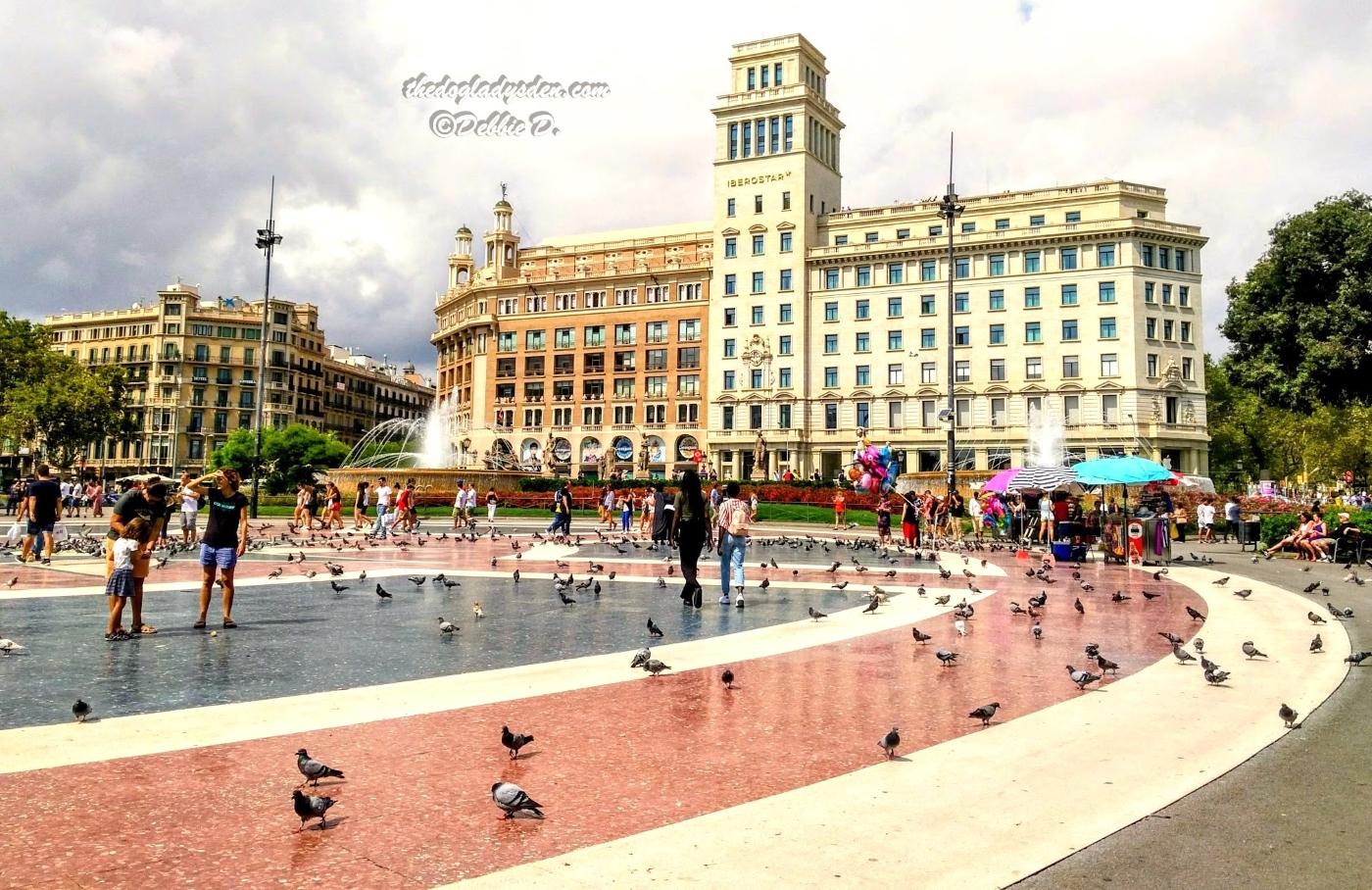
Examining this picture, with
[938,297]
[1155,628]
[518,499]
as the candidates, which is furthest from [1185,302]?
[1155,628]

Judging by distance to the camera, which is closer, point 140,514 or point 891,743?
point 891,743

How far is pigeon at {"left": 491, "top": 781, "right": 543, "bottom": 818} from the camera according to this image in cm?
450

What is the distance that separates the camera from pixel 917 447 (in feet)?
240

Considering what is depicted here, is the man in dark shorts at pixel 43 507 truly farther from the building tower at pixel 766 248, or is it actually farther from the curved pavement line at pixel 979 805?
the building tower at pixel 766 248

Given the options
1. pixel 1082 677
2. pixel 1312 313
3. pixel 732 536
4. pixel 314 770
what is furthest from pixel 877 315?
pixel 314 770

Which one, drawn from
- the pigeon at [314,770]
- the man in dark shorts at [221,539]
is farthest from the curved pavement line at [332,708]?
the man in dark shorts at [221,539]

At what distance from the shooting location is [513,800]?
4500 mm

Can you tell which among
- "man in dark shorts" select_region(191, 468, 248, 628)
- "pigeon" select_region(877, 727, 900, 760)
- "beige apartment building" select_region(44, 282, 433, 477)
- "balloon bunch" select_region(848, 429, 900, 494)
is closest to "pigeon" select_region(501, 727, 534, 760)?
"pigeon" select_region(877, 727, 900, 760)

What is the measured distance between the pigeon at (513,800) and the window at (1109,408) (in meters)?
71.3

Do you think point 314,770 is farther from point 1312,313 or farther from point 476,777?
point 1312,313

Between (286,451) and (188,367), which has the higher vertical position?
(188,367)

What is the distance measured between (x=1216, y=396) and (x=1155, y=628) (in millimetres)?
A: 79066

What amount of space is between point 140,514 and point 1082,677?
9961 millimetres

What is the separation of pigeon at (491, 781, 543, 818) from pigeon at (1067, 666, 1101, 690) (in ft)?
16.5
